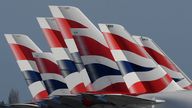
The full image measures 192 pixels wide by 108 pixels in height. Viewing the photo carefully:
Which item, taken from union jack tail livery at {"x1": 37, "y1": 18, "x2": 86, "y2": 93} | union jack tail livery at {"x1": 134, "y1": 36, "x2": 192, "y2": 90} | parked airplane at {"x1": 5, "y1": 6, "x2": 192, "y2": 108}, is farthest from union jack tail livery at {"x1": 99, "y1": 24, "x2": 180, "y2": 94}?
union jack tail livery at {"x1": 134, "y1": 36, "x2": 192, "y2": 90}

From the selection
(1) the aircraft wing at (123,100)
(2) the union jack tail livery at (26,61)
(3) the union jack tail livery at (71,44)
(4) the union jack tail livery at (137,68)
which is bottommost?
(1) the aircraft wing at (123,100)

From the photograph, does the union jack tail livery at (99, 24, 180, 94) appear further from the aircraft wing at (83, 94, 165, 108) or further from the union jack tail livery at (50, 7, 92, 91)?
the aircraft wing at (83, 94, 165, 108)

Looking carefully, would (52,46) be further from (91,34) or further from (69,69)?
(91,34)

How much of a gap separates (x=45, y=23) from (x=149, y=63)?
13.0 metres

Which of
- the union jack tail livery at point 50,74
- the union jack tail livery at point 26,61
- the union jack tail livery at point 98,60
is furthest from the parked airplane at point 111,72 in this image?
the union jack tail livery at point 26,61

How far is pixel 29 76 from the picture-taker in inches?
2077

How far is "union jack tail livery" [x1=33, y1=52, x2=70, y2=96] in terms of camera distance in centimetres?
4912

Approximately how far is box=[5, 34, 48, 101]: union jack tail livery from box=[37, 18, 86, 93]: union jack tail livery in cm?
573

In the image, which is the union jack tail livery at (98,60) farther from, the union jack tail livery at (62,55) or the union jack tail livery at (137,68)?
the union jack tail livery at (62,55)

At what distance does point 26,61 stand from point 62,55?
824 cm

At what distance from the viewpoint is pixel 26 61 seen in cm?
5294

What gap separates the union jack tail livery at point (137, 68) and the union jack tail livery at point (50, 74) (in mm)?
12440

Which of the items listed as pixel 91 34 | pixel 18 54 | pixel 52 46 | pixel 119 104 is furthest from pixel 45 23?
pixel 119 104

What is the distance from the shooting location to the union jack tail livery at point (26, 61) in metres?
52.7
